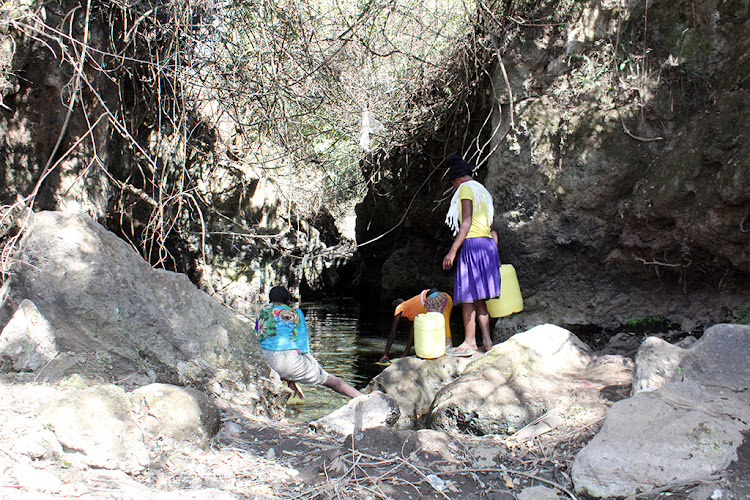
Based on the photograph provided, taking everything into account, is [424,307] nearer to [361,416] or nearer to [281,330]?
[281,330]

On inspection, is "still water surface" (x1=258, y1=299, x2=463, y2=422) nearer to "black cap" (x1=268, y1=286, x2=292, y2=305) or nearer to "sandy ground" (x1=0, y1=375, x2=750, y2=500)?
"black cap" (x1=268, y1=286, x2=292, y2=305)

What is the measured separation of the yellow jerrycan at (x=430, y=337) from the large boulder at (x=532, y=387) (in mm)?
696

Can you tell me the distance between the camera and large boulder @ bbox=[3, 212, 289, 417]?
3.06 metres

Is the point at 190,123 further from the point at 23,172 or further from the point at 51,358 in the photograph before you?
the point at 51,358

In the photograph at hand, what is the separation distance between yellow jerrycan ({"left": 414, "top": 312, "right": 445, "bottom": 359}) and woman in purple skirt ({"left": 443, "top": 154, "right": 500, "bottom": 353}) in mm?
214

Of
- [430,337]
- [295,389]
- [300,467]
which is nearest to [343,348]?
[295,389]

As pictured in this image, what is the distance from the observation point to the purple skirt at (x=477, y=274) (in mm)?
4824

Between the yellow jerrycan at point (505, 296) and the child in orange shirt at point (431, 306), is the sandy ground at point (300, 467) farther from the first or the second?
the child in orange shirt at point (431, 306)

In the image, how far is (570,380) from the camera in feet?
12.2

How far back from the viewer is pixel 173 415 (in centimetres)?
255

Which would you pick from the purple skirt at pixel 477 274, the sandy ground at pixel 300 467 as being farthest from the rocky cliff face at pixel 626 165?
the sandy ground at pixel 300 467

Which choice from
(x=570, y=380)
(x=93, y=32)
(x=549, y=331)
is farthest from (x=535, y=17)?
(x=93, y=32)

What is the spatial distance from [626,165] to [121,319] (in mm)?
4703

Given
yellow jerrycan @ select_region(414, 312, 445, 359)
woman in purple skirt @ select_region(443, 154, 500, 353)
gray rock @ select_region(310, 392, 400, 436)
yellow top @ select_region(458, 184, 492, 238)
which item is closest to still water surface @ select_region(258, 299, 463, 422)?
gray rock @ select_region(310, 392, 400, 436)
